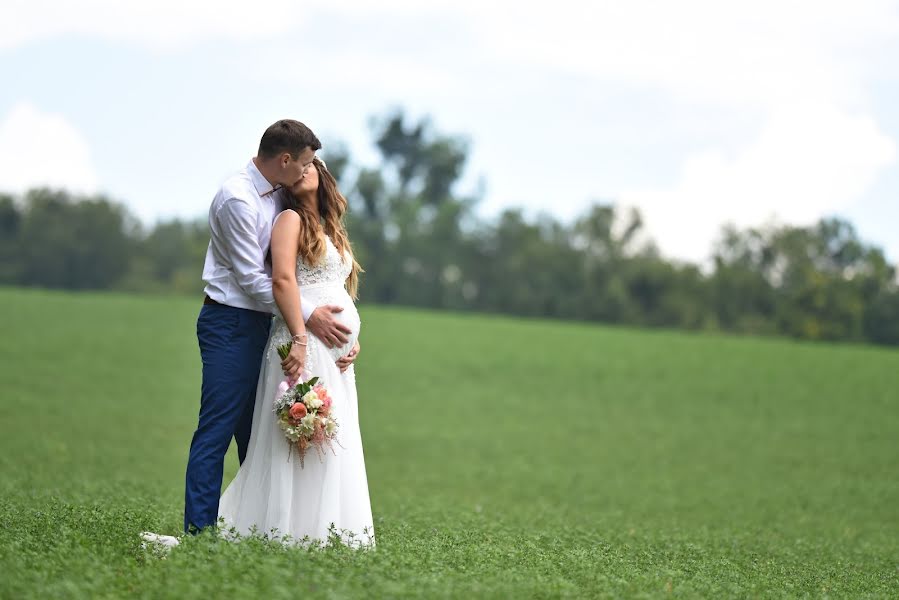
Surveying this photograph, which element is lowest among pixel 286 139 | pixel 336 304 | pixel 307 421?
pixel 307 421

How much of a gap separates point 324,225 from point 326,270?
0.39 meters

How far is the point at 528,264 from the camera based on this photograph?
313ft

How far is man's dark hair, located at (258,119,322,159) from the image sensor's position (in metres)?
7.94

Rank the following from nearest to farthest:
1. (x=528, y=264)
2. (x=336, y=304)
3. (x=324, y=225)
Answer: (x=336, y=304) < (x=324, y=225) < (x=528, y=264)

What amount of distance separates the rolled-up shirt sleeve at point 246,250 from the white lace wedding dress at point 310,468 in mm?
338

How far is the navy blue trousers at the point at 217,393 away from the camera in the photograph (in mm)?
7867

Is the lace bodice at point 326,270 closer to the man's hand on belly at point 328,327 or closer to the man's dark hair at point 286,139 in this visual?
the man's hand on belly at point 328,327

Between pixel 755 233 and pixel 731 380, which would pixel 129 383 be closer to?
pixel 731 380

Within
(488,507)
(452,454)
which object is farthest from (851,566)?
(452,454)

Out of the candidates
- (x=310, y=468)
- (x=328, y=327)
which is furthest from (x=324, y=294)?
(x=310, y=468)

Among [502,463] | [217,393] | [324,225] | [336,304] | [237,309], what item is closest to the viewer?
[217,393]

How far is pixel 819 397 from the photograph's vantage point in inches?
1540

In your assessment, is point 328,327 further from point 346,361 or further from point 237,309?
point 237,309

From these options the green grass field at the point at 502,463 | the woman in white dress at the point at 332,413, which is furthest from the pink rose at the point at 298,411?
the green grass field at the point at 502,463
